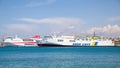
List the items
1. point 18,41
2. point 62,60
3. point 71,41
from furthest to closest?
1. point 18,41
2. point 71,41
3. point 62,60

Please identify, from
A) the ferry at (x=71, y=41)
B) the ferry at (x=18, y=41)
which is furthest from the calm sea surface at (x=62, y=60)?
the ferry at (x=18, y=41)

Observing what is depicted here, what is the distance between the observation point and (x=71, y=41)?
337ft

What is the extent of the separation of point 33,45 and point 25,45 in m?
3.94

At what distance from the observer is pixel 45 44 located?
101312 mm

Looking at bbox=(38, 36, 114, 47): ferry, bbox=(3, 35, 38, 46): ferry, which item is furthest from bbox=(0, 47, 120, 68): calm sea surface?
bbox=(3, 35, 38, 46): ferry

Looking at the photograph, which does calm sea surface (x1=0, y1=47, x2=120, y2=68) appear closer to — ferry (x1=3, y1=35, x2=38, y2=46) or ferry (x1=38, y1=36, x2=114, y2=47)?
ferry (x1=38, y1=36, x2=114, y2=47)

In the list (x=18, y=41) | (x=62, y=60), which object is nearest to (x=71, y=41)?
(x=18, y=41)

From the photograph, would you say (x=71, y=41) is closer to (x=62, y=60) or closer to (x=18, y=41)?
(x=18, y=41)

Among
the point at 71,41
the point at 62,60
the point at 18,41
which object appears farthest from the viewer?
the point at 18,41

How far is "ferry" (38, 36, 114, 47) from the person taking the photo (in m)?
99.9

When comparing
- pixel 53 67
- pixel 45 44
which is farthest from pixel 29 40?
pixel 53 67

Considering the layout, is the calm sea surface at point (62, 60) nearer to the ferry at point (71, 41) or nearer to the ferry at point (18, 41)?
the ferry at point (71, 41)

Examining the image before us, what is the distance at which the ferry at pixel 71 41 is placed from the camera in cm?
9994

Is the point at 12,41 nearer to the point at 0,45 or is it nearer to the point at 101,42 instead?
the point at 0,45
